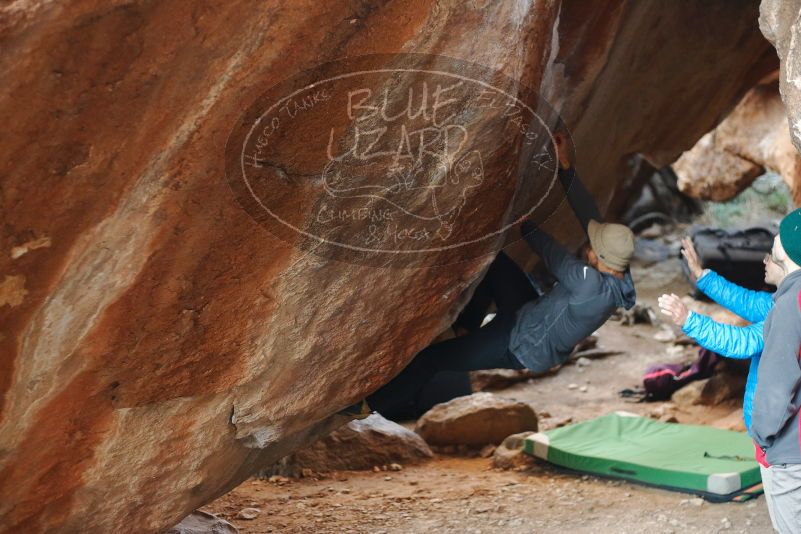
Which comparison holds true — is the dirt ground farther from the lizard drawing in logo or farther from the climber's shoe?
the lizard drawing in logo

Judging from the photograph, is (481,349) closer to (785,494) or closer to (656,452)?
(785,494)

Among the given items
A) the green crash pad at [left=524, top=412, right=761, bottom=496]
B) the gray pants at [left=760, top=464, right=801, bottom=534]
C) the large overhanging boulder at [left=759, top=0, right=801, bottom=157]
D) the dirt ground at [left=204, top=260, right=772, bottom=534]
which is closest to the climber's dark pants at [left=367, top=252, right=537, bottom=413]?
the dirt ground at [left=204, top=260, right=772, bottom=534]

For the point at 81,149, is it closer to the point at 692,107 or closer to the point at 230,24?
the point at 230,24

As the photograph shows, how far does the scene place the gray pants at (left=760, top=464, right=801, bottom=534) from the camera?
3156mm

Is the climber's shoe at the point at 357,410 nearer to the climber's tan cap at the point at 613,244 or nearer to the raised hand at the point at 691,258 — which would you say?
the climber's tan cap at the point at 613,244

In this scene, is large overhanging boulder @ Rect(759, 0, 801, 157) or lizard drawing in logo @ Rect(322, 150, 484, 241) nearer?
large overhanging boulder @ Rect(759, 0, 801, 157)

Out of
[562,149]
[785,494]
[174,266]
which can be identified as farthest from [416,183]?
[785,494]

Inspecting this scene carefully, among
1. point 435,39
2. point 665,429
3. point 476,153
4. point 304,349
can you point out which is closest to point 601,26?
point 476,153

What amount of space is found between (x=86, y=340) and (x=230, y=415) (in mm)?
772

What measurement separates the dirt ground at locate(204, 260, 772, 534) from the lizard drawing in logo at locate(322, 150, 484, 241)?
210 cm

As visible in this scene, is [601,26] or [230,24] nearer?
[230,24]

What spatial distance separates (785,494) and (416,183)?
5.74 feet

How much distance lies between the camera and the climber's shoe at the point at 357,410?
13.9ft

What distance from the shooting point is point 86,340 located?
3021 mm
